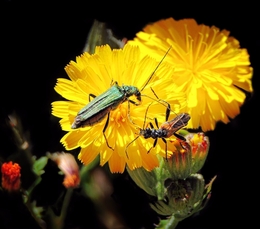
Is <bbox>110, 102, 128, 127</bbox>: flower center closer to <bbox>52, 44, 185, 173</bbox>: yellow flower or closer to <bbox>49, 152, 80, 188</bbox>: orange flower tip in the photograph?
<bbox>52, 44, 185, 173</bbox>: yellow flower

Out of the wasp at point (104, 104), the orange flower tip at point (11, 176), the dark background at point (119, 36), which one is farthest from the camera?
the dark background at point (119, 36)

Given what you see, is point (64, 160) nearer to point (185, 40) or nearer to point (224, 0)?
point (185, 40)

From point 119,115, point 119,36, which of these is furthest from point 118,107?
point 119,36

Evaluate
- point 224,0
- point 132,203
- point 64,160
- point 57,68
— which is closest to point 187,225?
point 132,203

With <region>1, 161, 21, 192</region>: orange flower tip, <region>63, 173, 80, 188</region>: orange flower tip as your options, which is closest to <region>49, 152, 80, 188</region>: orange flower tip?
<region>63, 173, 80, 188</region>: orange flower tip

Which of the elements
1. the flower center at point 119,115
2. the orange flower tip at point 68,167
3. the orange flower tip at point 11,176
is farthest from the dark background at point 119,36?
the flower center at point 119,115

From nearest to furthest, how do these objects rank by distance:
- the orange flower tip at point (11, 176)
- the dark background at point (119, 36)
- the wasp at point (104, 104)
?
the wasp at point (104, 104) → the orange flower tip at point (11, 176) → the dark background at point (119, 36)

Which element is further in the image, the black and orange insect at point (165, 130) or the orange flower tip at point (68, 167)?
the orange flower tip at point (68, 167)

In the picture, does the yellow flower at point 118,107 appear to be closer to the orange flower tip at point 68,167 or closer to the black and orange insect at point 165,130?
the black and orange insect at point 165,130
